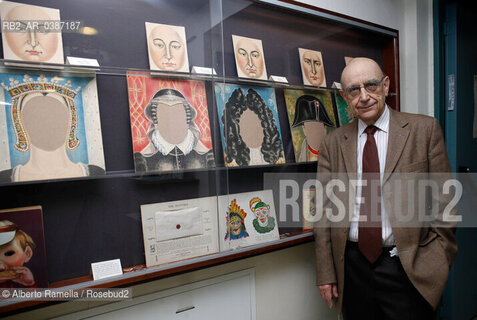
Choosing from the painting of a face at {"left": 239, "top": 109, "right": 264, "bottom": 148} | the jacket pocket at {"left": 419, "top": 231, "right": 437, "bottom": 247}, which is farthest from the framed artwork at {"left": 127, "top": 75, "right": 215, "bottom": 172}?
the jacket pocket at {"left": 419, "top": 231, "right": 437, "bottom": 247}

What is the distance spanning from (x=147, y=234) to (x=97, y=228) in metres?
0.22

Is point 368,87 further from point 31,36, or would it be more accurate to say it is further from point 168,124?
point 31,36

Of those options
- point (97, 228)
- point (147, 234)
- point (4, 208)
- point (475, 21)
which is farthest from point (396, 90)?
point (4, 208)

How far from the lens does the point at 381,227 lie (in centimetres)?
151

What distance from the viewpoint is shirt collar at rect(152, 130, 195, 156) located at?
1457mm

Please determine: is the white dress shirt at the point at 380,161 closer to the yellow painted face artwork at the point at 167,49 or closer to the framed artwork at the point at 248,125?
the framed artwork at the point at 248,125

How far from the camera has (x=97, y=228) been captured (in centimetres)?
138

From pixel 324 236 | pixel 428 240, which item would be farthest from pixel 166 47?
pixel 428 240

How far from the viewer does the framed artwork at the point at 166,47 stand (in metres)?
1.49

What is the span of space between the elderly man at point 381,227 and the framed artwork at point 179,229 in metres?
0.63

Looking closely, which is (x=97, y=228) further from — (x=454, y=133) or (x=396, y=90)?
(x=454, y=133)

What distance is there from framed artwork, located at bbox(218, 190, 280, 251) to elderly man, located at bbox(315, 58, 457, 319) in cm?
31

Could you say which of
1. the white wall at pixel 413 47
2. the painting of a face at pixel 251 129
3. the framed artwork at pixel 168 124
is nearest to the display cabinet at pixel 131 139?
the framed artwork at pixel 168 124

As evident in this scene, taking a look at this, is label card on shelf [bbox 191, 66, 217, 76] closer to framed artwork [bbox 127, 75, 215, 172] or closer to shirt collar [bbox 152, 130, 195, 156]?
framed artwork [bbox 127, 75, 215, 172]
